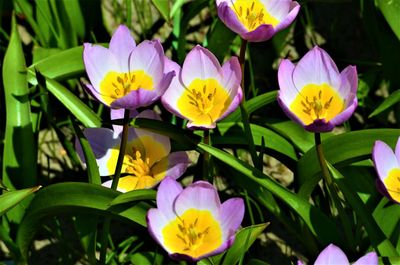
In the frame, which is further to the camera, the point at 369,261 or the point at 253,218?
the point at 253,218

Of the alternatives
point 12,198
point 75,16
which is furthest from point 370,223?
point 75,16

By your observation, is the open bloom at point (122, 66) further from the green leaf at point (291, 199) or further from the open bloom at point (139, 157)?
the green leaf at point (291, 199)

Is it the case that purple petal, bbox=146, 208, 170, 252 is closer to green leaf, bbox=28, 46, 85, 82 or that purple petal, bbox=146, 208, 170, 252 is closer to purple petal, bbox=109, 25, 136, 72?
purple petal, bbox=109, 25, 136, 72

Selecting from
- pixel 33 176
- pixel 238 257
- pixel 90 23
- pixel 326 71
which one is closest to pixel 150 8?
pixel 90 23

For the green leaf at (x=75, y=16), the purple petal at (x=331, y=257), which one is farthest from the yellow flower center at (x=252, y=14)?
the green leaf at (x=75, y=16)

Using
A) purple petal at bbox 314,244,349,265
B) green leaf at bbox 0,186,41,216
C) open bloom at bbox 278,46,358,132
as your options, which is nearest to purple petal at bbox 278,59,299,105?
open bloom at bbox 278,46,358,132

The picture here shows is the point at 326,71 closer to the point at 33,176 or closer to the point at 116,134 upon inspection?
the point at 116,134
